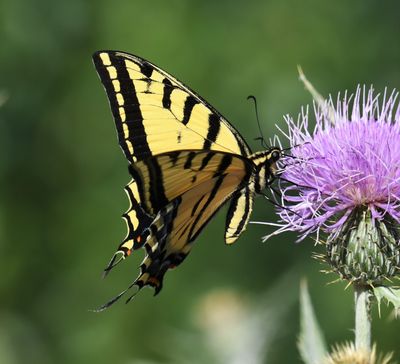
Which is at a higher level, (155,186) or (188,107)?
(188,107)

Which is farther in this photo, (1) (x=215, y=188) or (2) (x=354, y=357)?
(1) (x=215, y=188)

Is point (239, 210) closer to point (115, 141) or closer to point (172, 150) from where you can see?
point (172, 150)

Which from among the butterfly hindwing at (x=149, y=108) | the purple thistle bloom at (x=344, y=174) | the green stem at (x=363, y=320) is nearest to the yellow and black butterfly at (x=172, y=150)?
the butterfly hindwing at (x=149, y=108)

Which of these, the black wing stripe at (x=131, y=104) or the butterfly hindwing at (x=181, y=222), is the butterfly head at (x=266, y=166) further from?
the black wing stripe at (x=131, y=104)

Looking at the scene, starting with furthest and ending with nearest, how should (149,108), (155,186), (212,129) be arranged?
(212,129) < (149,108) < (155,186)

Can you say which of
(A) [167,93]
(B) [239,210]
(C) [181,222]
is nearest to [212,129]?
(A) [167,93]

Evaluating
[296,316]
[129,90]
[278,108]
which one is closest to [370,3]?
[278,108]
